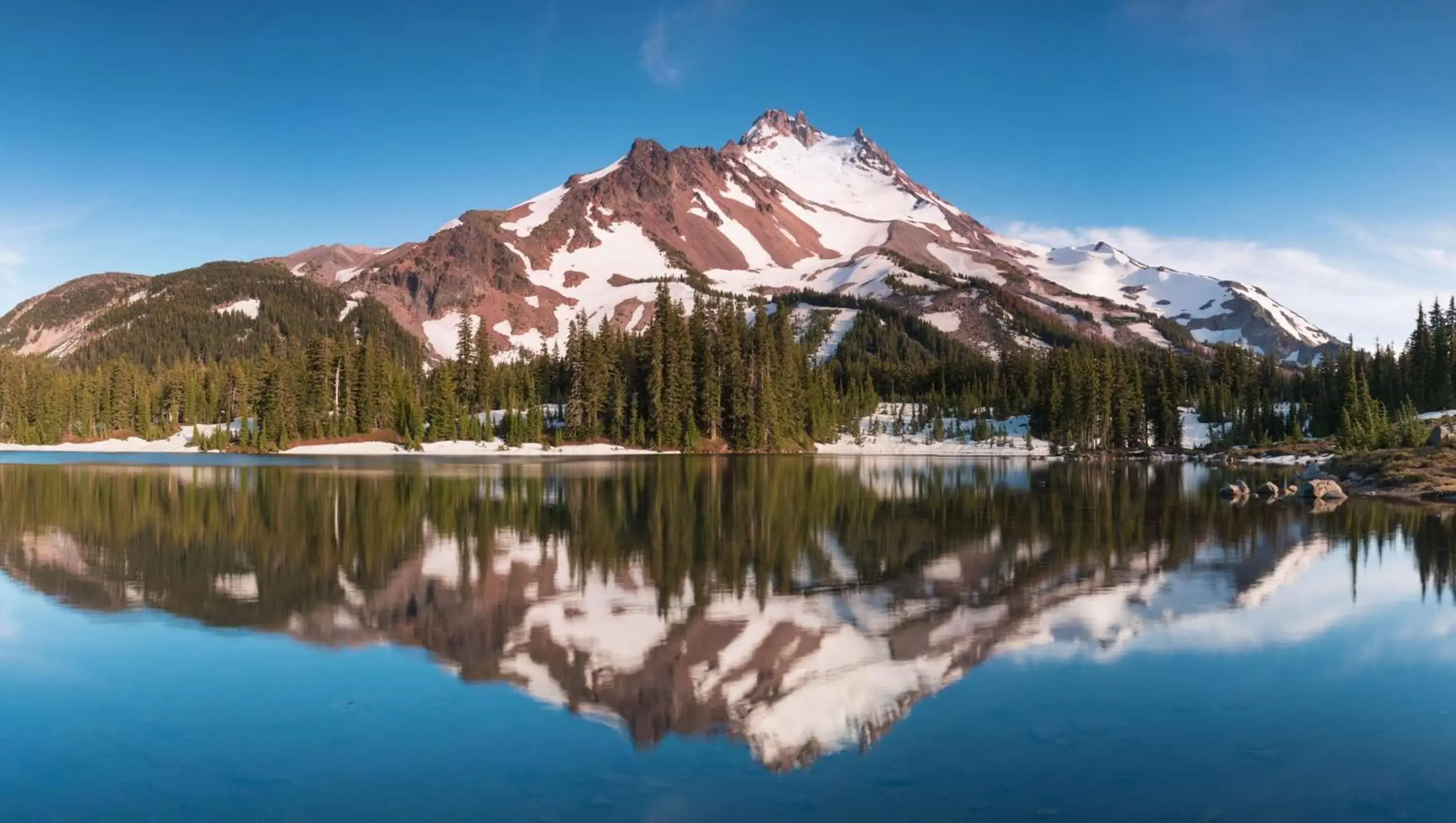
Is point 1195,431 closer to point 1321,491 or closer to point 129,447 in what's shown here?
point 1321,491

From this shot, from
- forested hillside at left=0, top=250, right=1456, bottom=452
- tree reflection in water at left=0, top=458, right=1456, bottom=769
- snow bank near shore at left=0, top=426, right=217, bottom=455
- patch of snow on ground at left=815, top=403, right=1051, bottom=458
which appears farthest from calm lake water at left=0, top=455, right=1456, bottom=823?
snow bank near shore at left=0, top=426, right=217, bottom=455

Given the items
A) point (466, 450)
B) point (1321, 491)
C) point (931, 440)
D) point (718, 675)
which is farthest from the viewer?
point (931, 440)

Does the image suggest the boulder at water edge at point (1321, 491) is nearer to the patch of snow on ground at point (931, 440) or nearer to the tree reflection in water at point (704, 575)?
the tree reflection in water at point (704, 575)

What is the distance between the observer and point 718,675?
12898 millimetres

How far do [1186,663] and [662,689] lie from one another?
8013mm

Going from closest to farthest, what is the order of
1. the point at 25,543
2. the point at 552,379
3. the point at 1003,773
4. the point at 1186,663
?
the point at 1003,773, the point at 1186,663, the point at 25,543, the point at 552,379

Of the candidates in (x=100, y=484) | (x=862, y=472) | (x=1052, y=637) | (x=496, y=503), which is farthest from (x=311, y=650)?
(x=862, y=472)

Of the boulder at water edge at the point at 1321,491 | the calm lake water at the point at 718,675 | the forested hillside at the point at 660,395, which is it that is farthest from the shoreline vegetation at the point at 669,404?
the calm lake water at the point at 718,675

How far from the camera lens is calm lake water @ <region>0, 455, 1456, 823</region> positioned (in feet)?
29.8

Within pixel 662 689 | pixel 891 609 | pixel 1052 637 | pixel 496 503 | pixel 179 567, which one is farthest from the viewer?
pixel 496 503

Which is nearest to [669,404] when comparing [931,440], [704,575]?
[931,440]

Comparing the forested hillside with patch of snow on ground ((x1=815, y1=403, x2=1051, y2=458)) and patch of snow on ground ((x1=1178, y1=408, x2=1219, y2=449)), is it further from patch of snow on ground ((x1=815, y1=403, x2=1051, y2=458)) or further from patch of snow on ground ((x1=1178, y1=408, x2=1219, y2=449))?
patch of snow on ground ((x1=815, y1=403, x2=1051, y2=458))

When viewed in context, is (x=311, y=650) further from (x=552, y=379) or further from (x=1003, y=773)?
(x=552, y=379)

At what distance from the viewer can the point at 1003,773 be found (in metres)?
9.45
